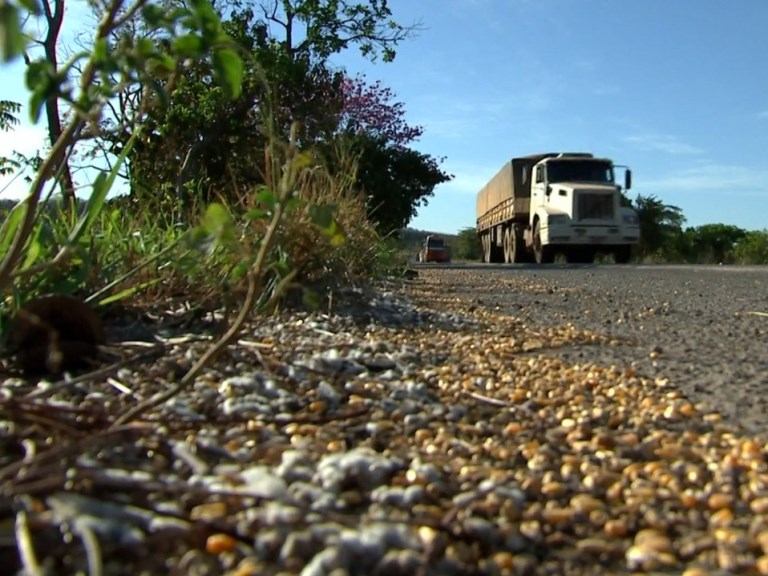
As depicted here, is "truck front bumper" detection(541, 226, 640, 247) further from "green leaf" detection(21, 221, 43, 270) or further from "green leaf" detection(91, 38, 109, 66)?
"green leaf" detection(91, 38, 109, 66)

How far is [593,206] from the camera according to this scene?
17.0 metres

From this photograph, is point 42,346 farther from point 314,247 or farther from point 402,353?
point 314,247

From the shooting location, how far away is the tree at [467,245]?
2136 inches

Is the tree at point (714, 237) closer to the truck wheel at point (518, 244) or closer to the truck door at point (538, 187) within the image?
the truck wheel at point (518, 244)

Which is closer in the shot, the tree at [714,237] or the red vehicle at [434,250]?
the red vehicle at [434,250]

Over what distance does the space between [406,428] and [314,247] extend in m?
1.65

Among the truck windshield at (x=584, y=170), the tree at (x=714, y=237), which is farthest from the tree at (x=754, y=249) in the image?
the truck windshield at (x=584, y=170)

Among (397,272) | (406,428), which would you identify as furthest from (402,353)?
(397,272)

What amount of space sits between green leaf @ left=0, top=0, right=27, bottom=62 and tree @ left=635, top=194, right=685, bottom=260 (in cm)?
3823

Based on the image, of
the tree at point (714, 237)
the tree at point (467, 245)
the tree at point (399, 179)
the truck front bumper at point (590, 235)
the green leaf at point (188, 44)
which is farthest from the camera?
the tree at point (467, 245)

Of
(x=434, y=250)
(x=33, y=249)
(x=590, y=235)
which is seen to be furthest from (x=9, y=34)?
(x=434, y=250)

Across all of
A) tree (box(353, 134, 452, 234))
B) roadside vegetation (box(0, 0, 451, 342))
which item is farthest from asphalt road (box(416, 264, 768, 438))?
tree (box(353, 134, 452, 234))

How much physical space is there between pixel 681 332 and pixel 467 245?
52883mm

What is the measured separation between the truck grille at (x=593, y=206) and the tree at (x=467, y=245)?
34.6 m
